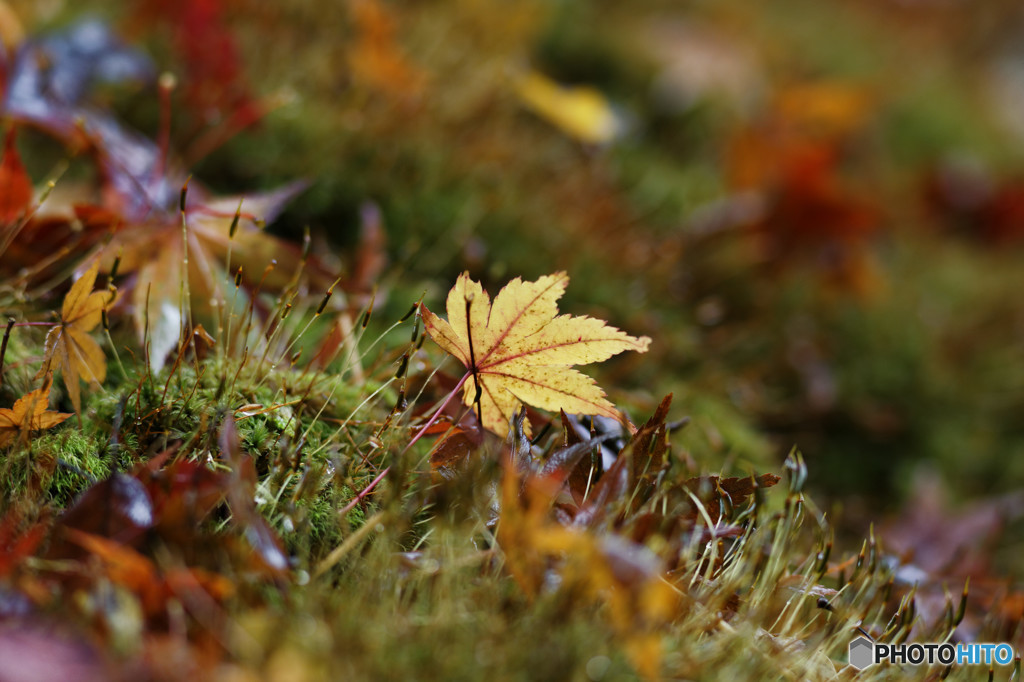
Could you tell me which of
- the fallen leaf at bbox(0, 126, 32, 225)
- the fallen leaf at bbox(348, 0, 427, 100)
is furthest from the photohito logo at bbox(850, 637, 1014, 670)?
the fallen leaf at bbox(348, 0, 427, 100)

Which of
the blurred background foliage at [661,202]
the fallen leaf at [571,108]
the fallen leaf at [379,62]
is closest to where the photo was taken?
the blurred background foliage at [661,202]

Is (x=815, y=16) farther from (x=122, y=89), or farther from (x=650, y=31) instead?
(x=122, y=89)

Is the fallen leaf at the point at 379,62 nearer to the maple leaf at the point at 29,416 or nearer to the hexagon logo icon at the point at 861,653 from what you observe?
the maple leaf at the point at 29,416

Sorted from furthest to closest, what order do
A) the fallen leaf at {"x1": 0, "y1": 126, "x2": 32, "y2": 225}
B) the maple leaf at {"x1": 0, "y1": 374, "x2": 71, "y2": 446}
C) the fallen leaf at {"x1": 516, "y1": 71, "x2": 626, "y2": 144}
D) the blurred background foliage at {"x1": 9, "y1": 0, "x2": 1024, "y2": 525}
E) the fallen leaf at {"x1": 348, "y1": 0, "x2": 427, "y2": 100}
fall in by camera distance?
the fallen leaf at {"x1": 516, "y1": 71, "x2": 626, "y2": 144}
the fallen leaf at {"x1": 348, "y1": 0, "x2": 427, "y2": 100}
the blurred background foliage at {"x1": 9, "y1": 0, "x2": 1024, "y2": 525}
the fallen leaf at {"x1": 0, "y1": 126, "x2": 32, "y2": 225}
the maple leaf at {"x1": 0, "y1": 374, "x2": 71, "y2": 446}

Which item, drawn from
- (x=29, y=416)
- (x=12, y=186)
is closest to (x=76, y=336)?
(x=29, y=416)

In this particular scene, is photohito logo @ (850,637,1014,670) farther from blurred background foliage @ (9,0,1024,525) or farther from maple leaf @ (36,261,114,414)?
maple leaf @ (36,261,114,414)

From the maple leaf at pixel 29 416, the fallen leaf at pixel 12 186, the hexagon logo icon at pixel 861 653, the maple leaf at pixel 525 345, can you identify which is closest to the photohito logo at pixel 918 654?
the hexagon logo icon at pixel 861 653

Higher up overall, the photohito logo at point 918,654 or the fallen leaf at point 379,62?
the fallen leaf at point 379,62

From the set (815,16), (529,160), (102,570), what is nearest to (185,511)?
(102,570)
